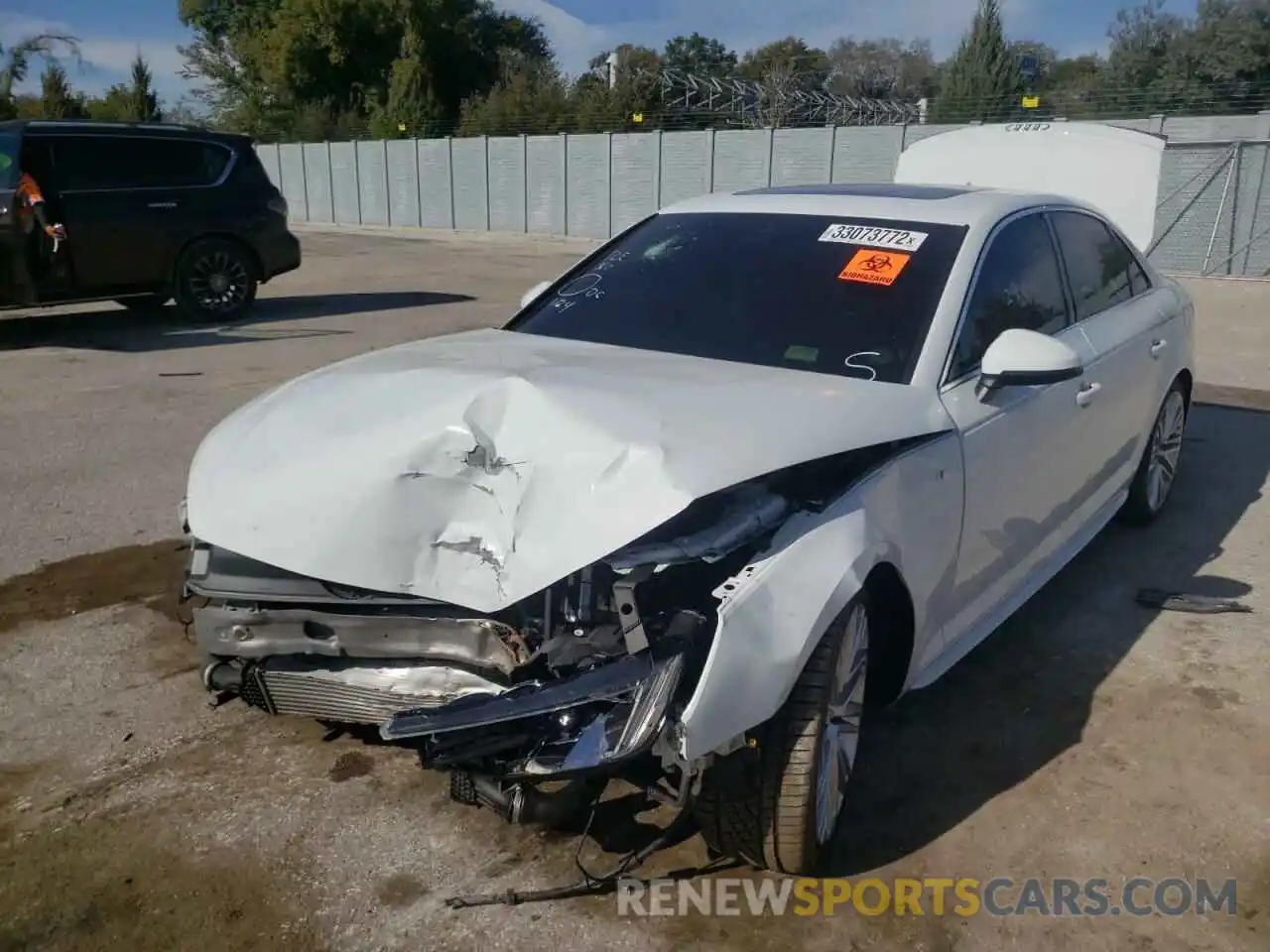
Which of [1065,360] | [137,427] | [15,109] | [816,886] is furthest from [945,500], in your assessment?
[15,109]

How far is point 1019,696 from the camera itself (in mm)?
3863

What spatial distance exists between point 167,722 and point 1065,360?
302 cm

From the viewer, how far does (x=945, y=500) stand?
A: 127 inches

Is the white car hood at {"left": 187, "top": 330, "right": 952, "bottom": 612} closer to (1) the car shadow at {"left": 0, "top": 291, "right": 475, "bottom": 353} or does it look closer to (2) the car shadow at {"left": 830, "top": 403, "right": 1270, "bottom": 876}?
(2) the car shadow at {"left": 830, "top": 403, "right": 1270, "bottom": 876}

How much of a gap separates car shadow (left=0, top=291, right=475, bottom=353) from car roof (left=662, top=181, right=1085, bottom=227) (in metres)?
7.58

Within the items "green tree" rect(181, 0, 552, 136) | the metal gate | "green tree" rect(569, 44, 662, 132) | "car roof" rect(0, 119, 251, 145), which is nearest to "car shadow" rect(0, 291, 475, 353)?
"car roof" rect(0, 119, 251, 145)

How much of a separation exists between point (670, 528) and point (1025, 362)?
4.28ft

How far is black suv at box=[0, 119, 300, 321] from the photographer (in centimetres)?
1027

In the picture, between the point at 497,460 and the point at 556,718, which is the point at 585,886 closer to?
the point at 556,718

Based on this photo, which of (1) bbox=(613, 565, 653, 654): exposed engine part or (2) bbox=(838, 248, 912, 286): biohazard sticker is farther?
(2) bbox=(838, 248, 912, 286): biohazard sticker

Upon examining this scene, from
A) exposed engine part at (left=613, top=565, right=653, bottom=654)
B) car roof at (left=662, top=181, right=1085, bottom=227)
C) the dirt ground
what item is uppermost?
car roof at (left=662, top=181, right=1085, bottom=227)

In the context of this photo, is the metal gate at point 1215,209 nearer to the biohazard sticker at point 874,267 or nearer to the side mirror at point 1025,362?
the biohazard sticker at point 874,267

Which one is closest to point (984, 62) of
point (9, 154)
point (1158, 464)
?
point (9, 154)

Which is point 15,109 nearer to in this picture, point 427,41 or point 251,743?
point 427,41
